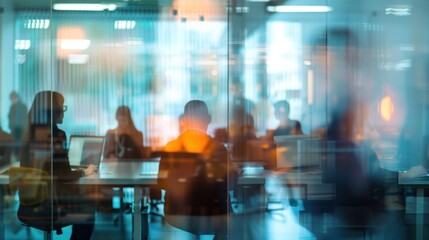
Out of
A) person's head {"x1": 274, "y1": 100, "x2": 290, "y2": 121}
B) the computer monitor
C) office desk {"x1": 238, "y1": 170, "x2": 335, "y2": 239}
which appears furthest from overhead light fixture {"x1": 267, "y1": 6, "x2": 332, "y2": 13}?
office desk {"x1": 238, "y1": 170, "x2": 335, "y2": 239}

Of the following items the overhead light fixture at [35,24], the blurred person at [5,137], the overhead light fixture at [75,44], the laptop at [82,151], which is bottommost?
the laptop at [82,151]

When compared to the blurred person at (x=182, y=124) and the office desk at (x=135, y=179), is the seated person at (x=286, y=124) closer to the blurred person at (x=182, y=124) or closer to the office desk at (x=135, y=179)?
the blurred person at (x=182, y=124)

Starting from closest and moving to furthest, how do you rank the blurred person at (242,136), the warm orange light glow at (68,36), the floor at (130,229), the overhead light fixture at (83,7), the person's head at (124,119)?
the blurred person at (242,136) < the floor at (130,229) < the overhead light fixture at (83,7) < the warm orange light glow at (68,36) < the person's head at (124,119)

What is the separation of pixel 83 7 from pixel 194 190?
168 centimetres

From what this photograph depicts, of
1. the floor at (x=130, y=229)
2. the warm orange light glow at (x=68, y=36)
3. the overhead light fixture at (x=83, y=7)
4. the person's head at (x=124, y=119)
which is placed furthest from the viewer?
the person's head at (x=124, y=119)

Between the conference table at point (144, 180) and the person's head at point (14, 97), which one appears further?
the person's head at point (14, 97)

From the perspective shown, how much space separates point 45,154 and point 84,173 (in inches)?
14.1

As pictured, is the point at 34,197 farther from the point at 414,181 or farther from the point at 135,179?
the point at 414,181

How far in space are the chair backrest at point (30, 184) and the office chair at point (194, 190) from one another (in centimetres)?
92

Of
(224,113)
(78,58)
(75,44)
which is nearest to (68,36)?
(75,44)

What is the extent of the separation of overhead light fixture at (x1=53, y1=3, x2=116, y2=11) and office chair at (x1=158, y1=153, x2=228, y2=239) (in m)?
1.26

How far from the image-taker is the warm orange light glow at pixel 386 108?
4.13 metres

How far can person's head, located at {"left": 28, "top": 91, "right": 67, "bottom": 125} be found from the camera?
4.29 metres

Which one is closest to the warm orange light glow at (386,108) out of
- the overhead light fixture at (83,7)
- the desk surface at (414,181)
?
the desk surface at (414,181)
